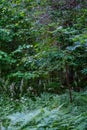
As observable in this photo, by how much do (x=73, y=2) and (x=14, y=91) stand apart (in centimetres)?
303

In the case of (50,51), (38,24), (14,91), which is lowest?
(14,91)

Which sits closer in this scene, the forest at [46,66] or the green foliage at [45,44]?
the forest at [46,66]

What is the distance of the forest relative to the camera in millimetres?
3121

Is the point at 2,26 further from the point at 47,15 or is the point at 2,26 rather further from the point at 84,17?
the point at 84,17

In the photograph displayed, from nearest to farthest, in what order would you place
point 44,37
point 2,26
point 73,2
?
point 73,2 → point 44,37 → point 2,26

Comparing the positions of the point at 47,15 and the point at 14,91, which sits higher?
the point at 47,15

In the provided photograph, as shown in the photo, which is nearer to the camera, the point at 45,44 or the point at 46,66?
the point at 45,44

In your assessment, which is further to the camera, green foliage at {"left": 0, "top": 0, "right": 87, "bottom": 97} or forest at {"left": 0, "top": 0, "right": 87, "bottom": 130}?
green foliage at {"left": 0, "top": 0, "right": 87, "bottom": 97}

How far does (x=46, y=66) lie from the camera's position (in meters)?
5.09

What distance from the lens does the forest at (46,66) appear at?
312cm

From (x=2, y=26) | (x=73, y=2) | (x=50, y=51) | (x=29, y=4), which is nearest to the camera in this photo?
(x=50, y=51)

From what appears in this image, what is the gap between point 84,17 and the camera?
14.4 ft

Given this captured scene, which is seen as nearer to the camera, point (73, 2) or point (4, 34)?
point (73, 2)

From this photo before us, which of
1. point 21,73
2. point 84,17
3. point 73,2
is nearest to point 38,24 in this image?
point 73,2
